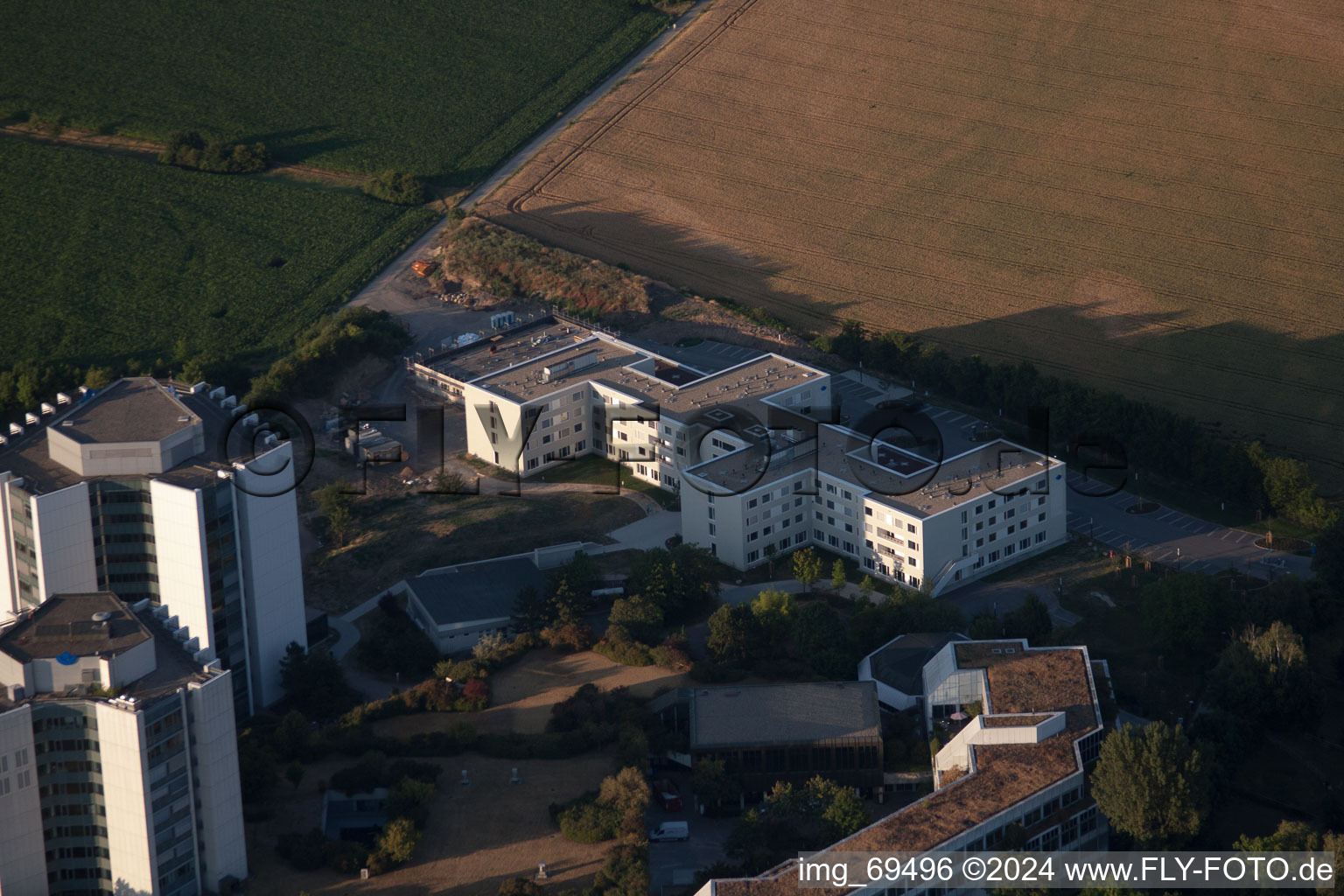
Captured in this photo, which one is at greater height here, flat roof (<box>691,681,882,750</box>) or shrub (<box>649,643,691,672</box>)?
flat roof (<box>691,681,882,750</box>)

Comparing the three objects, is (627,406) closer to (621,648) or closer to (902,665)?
(621,648)

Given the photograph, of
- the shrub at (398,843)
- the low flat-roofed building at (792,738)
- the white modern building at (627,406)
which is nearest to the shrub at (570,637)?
the low flat-roofed building at (792,738)

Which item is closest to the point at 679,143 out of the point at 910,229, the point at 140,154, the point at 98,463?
the point at 910,229

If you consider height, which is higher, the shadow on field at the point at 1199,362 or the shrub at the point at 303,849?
the shadow on field at the point at 1199,362

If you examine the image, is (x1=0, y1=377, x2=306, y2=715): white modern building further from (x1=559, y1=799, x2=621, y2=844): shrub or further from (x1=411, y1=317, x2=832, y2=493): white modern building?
(x1=411, y1=317, x2=832, y2=493): white modern building

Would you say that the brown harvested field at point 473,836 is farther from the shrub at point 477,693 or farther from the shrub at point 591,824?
the shrub at point 477,693

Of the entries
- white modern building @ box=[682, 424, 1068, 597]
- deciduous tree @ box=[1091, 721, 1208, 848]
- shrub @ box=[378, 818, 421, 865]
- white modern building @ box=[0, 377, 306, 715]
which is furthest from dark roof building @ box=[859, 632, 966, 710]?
white modern building @ box=[0, 377, 306, 715]

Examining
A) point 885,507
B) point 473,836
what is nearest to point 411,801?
point 473,836
